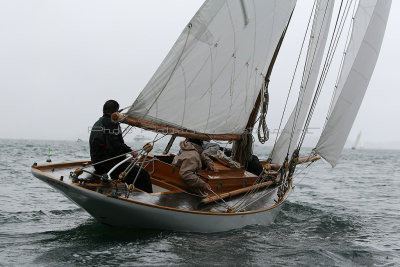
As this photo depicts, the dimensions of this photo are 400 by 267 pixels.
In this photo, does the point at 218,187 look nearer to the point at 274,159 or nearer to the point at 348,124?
the point at 348,124

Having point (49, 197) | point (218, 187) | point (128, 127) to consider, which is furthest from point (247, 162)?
point (49, 197)

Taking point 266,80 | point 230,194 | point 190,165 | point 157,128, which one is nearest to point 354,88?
point 266,80

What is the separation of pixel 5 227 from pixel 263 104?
5861 mm

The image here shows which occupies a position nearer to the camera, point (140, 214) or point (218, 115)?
point (140, 214)

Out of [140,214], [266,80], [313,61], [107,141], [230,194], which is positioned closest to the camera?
[140,214]

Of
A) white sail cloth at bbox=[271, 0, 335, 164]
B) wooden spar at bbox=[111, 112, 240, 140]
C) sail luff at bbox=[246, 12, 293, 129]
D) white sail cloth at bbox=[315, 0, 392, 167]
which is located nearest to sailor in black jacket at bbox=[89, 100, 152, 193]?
wooden spar at bbox=[111, 112, 240, 140]

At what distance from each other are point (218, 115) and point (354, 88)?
9.83 feet

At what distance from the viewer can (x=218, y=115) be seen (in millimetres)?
9125

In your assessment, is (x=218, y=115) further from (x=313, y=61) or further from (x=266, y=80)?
(x=313, y=61)

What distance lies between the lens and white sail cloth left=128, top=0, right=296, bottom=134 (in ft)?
26.1

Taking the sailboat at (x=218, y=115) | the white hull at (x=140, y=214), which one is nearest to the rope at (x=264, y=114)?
the sailboat at (x=218, y=115)

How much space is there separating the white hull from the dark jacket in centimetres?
83

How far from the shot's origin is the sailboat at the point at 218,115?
739 centimetres

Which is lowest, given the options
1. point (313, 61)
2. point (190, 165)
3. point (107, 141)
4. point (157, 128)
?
point (190, 165)
